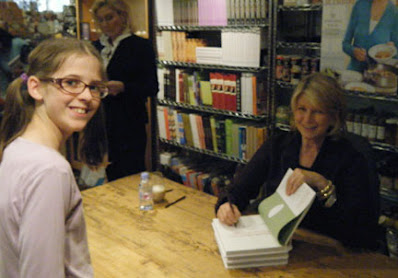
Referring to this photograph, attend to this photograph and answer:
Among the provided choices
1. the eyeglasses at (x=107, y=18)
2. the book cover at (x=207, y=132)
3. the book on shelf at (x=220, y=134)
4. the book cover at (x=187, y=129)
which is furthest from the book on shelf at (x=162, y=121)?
the eyeglasses at (x=107, y=18)

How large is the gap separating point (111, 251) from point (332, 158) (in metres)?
1.03

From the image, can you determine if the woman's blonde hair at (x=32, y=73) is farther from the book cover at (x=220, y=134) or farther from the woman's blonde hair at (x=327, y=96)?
the book cover at (x=220, y=134)

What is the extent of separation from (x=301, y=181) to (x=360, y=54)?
4.75 feet

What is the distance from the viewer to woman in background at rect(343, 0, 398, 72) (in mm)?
2430

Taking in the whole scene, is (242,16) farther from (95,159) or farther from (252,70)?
(95,159)

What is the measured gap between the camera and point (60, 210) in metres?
0.86

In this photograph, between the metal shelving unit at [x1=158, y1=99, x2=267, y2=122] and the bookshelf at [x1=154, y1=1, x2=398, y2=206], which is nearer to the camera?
the bookshelf at [x1=154, y1=1, x2=398, y2=206]

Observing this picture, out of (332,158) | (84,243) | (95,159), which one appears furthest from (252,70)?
(84,243)

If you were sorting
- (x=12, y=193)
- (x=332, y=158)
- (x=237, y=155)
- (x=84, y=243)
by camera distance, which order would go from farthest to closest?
(x=237, y=155)
(x=332, y=158)
(x=84, y=243)
(x=12, y=193)

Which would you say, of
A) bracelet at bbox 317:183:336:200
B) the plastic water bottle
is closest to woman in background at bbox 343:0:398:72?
bracelet at bbox 317:183:336:200

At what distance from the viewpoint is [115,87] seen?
2936mm

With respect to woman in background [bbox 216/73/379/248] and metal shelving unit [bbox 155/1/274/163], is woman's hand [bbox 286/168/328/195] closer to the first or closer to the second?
woman in background [bbox 216/73/379/248]

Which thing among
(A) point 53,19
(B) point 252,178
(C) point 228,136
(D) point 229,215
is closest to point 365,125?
(B) point 252,178

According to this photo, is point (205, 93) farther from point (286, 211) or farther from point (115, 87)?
point (286, 211)
